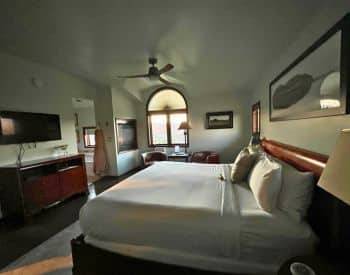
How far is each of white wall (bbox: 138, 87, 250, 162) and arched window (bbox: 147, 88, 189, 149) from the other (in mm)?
261

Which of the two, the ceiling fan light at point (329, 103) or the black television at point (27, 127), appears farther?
the black television at point (27, 127)

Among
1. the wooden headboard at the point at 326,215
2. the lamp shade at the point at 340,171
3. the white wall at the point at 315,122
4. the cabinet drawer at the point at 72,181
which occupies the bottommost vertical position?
the cabinet drawer at the point at 72,181

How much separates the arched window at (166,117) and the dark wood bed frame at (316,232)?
14.2 feet

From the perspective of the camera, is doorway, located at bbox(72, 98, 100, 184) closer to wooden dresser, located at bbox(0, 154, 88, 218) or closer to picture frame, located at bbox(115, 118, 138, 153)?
picture frame, located at bbox(115, 118, 138, 153)

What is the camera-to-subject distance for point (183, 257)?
141 cm

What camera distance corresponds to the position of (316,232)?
1346 mm

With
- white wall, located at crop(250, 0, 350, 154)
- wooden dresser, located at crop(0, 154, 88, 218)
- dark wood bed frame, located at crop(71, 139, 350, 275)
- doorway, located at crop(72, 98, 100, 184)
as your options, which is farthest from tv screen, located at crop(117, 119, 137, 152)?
white wall, located at crop(250, 0, 350, 154)

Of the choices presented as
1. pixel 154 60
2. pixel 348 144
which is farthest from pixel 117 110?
pixel 348 144

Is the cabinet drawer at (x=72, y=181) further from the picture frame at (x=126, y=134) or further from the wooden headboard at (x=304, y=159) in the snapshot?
the wooden headboard at (x=304, y=159)

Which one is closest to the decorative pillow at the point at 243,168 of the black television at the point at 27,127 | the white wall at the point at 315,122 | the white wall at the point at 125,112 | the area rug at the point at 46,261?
the white wall at the point at 315,122

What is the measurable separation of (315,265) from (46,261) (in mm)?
2469

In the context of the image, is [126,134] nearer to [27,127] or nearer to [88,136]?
[27,127]

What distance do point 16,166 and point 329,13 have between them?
4174 millimetres

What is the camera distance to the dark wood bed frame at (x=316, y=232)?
1.12m
